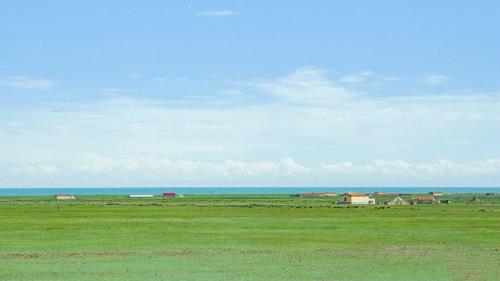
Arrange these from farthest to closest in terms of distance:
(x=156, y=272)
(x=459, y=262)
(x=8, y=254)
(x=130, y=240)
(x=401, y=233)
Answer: (x=401, y=233) → (x=130, y=240) → (x=8, y=254) → (x=459, y=262) → (x=156, y=272)

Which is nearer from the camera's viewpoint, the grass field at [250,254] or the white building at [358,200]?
the grass field at [250,254]

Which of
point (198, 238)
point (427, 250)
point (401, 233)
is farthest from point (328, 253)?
point (401, 233)

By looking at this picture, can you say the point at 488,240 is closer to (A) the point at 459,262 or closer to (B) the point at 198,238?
(A) the point at 459,262

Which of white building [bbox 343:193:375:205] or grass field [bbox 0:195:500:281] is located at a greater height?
white building [bbox 343:193:375:205]

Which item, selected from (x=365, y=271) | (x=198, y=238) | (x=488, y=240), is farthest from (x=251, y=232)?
(x=365, y=271)

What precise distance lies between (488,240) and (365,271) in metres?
18.6

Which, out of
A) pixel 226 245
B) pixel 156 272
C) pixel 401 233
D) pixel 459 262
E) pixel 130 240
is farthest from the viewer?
pixel 401 233

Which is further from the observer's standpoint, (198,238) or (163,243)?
(198,238)

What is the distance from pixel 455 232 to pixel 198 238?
18.0 m

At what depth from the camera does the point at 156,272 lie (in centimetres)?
2941

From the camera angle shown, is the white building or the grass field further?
the white building

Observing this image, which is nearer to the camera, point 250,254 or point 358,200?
point 250,254

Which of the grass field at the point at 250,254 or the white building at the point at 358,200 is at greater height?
the white building at the point at 358,200

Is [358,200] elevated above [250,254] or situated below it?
above
